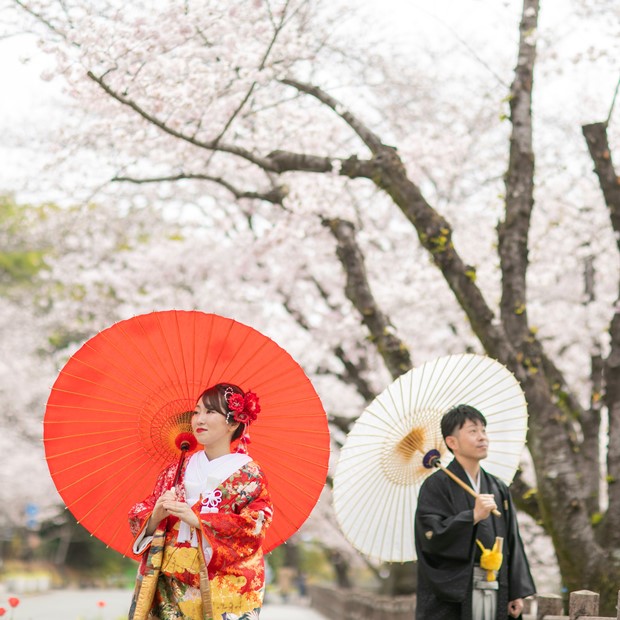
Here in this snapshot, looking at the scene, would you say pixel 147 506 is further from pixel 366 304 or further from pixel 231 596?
pixel 366 304

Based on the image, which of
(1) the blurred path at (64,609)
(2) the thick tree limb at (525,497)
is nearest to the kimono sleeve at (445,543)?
(2) the thick tree limb at (525,497)

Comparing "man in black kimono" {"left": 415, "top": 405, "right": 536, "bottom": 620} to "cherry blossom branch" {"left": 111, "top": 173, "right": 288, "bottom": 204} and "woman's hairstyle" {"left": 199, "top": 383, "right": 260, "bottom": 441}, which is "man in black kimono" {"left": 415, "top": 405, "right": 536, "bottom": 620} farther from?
"cherry blossom branch" {"left": 111, "top": 173, "right": 288, "bottom": 204}

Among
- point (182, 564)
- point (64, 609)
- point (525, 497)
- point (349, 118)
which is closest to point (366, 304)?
point (349, 118)

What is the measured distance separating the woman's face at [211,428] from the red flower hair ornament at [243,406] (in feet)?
0.18

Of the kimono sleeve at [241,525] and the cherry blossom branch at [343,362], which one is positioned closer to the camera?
the kimono sleeve at [241,525]

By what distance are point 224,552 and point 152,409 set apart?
0.74 m

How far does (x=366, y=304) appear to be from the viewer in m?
7.83

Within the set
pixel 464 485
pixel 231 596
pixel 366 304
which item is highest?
pixel 366 304

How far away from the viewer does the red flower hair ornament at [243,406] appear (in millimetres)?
4105

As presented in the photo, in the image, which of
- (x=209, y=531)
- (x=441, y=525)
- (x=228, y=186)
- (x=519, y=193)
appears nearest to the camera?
(x=209, y=531)

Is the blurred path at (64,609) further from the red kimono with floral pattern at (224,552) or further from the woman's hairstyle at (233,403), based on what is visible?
the woman's hairstyle at (233,403)

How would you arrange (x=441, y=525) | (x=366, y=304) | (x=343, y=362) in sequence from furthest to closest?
(x=343, y=362) < (x=366, y=304) < (x=441, y=525)

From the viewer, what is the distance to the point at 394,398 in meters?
4.62

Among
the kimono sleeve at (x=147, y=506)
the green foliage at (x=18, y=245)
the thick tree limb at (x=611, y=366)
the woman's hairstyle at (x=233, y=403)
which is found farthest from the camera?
the green foliage at (x=18, y=245)
